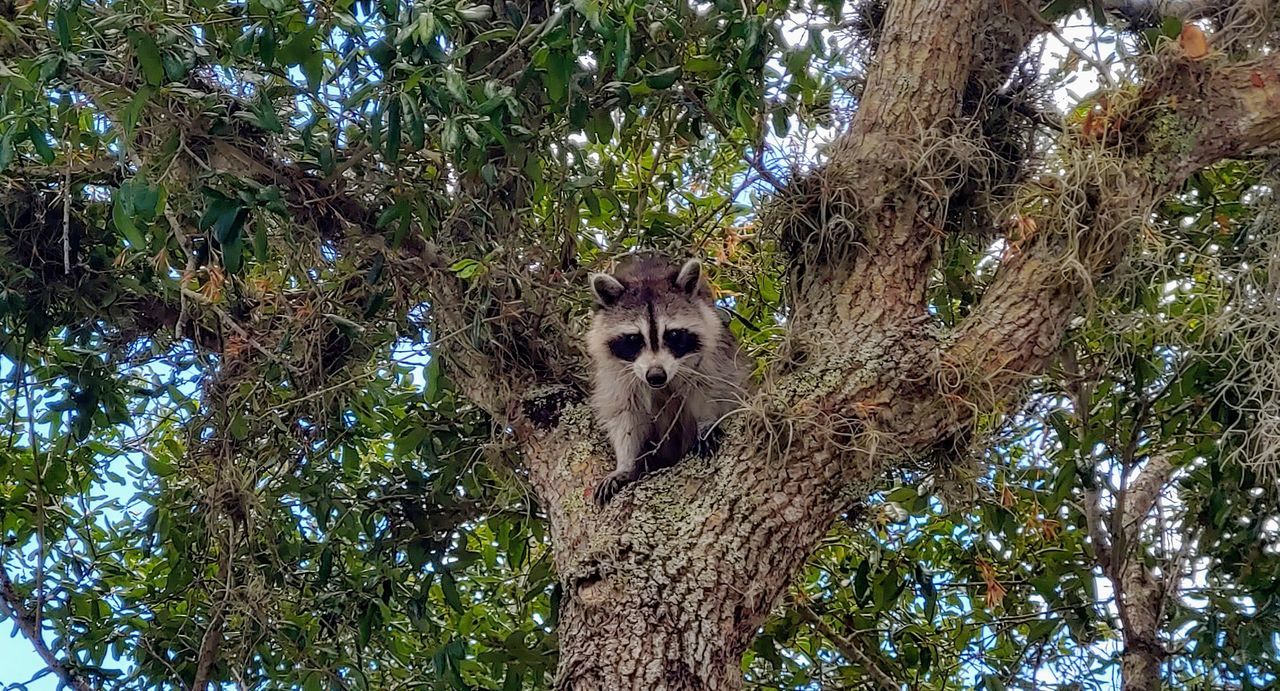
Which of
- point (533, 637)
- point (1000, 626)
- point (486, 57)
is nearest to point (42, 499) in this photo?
point (533, 637)

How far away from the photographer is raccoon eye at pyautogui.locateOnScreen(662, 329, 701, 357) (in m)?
3.84

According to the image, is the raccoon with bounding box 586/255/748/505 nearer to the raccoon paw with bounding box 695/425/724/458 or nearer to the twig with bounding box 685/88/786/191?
the raccoon paw with bounding box 695/425/724/458

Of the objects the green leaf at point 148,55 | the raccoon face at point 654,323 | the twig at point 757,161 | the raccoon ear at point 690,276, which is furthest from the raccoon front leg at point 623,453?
the green leaf at point 148,55

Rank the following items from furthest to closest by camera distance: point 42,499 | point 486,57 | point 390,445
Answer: point 390,445
point 42,499
point 486,57

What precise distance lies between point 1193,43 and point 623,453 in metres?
1.73

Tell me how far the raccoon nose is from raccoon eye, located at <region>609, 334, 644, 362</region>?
0.14 meters

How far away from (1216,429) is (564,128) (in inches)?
83.9

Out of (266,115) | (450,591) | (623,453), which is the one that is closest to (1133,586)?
(623,453)

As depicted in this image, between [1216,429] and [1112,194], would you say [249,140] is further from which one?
[1216,429]

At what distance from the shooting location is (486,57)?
3.19 m

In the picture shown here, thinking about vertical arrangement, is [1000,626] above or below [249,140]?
below

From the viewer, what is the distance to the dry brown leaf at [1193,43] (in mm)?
2994

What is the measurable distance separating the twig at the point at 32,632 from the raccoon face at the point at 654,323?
176cm

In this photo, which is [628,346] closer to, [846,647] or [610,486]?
[610,486]
